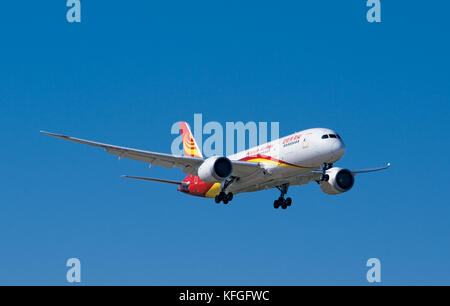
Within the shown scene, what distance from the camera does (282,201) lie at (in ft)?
205

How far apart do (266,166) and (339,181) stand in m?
7.07

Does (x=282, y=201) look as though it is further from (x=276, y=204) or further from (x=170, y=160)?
(x=170, y=160)

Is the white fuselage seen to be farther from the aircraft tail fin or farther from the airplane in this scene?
the aircraft tail fin

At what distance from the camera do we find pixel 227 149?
2515 inches

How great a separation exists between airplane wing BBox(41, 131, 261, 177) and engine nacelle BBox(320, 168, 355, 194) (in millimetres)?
6869

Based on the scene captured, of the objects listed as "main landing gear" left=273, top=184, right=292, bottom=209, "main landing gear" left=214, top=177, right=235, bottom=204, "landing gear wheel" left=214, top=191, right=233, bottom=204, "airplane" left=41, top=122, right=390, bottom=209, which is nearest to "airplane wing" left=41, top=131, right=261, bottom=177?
"airplane" left=41, top=122, right=390, bottom=209

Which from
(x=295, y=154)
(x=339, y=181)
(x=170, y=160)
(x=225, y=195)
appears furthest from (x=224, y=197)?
(x=339, y=181)

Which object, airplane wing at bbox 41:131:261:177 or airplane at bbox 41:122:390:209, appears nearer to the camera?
airplane at bbox 41:122:390:209

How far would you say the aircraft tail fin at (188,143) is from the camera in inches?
2781

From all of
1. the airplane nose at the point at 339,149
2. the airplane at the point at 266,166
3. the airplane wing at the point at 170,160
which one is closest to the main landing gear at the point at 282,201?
the airplane at the point at 266,166

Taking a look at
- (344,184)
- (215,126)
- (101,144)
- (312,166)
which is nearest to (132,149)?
(101,144)

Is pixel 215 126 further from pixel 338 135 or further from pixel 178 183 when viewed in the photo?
pixel 338 135

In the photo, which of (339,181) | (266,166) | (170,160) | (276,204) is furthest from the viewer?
(276,204)

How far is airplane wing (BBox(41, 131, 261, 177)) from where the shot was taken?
185 ft
